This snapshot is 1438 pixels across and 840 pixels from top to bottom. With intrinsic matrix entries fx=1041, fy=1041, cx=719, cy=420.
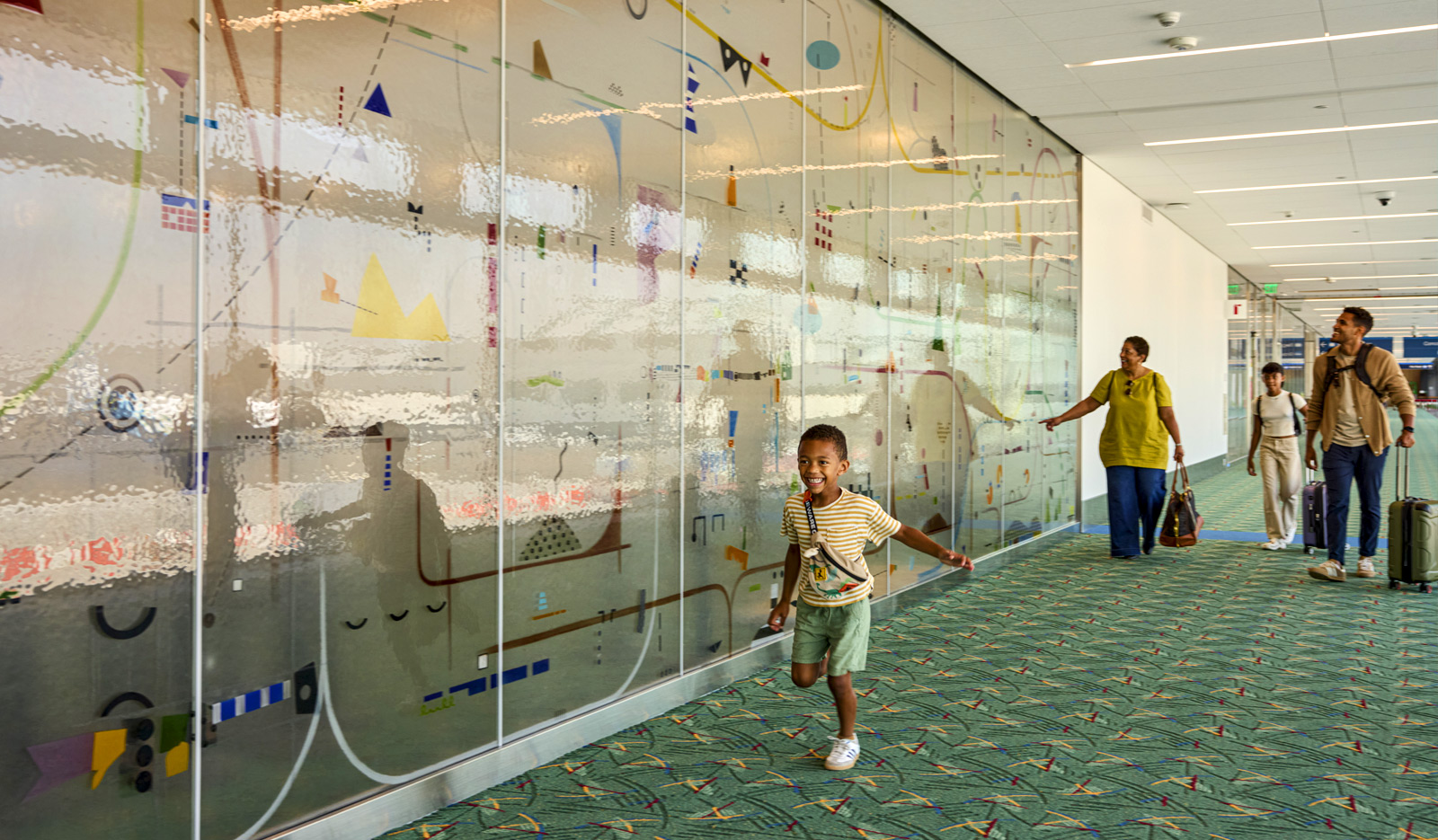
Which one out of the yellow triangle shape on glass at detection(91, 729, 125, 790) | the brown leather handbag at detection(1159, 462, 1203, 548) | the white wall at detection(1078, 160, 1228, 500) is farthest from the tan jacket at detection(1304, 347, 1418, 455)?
the yellow triangle shape on glass at detection(91, 729, 125, 790)

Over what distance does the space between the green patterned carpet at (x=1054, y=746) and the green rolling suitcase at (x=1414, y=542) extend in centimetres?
87

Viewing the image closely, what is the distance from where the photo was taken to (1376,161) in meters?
10.9

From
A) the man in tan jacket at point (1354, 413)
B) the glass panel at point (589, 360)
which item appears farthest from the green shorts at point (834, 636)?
the man in tan jacket at point (1354, 413)

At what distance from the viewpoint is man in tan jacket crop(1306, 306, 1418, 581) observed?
7.00 metres

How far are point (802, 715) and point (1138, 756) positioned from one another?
1314 millimetres

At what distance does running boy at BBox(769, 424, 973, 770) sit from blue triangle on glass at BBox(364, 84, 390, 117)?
1.74 m

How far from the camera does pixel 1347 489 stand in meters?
7.31

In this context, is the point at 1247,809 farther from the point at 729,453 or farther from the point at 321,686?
the point at 321,686

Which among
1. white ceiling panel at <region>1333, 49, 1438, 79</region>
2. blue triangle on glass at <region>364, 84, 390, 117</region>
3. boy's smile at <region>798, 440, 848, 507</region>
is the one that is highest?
white ceiling panel at <region>1333, 49, 1438, 79</region>

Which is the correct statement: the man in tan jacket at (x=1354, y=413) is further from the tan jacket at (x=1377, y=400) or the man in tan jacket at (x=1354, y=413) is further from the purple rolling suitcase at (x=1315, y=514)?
the purple rolling suitcase at (x=1315, y=514)

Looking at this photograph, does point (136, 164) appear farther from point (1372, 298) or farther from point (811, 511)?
point (1372, 298)

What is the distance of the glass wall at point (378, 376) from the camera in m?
2.41

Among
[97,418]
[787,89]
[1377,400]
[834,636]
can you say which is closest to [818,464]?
[834,636]

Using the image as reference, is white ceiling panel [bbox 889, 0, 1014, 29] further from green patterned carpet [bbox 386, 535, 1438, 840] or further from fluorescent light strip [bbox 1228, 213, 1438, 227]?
fluorescent light strip [bbox 1228, 213, 1438, 227]
